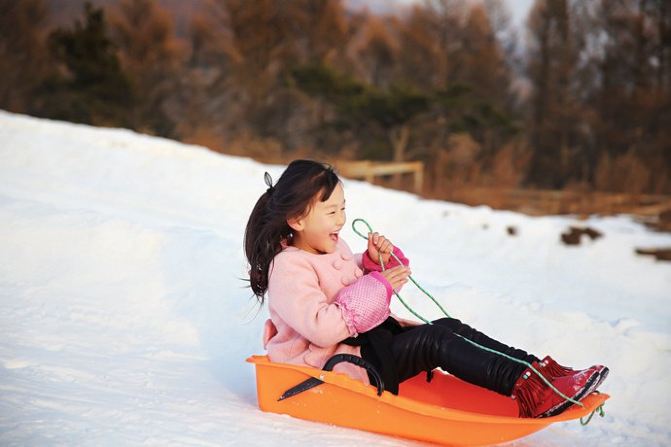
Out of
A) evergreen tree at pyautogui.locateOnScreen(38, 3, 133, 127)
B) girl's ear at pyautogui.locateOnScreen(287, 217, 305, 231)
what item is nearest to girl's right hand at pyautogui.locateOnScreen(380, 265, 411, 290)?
girl's ear at pyautogui.locateOnScreen(287, 217, 305, 231)

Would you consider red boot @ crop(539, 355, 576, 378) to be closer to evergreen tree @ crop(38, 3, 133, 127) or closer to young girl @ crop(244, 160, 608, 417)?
young girl @ crop(244, 160, 608, 417)

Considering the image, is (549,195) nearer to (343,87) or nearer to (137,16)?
(343,87)

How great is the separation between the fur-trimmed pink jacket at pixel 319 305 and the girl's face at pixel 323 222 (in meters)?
0.06

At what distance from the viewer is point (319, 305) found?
7.42 feet

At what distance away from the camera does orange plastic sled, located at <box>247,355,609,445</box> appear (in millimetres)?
2156

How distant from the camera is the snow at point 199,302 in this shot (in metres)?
2.29

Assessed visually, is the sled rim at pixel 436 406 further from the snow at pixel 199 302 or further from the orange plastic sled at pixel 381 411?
the snow at pixel 199 302

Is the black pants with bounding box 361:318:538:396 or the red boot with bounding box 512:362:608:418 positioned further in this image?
the black pants with bounding box 361:318:538:396

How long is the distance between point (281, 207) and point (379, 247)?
1.43 ft

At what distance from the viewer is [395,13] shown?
25.0 meters

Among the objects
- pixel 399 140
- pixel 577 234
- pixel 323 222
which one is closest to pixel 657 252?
pixel 577 234

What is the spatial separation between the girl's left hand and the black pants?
0.32 m

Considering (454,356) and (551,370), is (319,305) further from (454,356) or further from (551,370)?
(551,370)

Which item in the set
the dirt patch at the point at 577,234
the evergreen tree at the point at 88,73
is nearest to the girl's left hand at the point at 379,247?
the dirt patch at the point at 577,234
